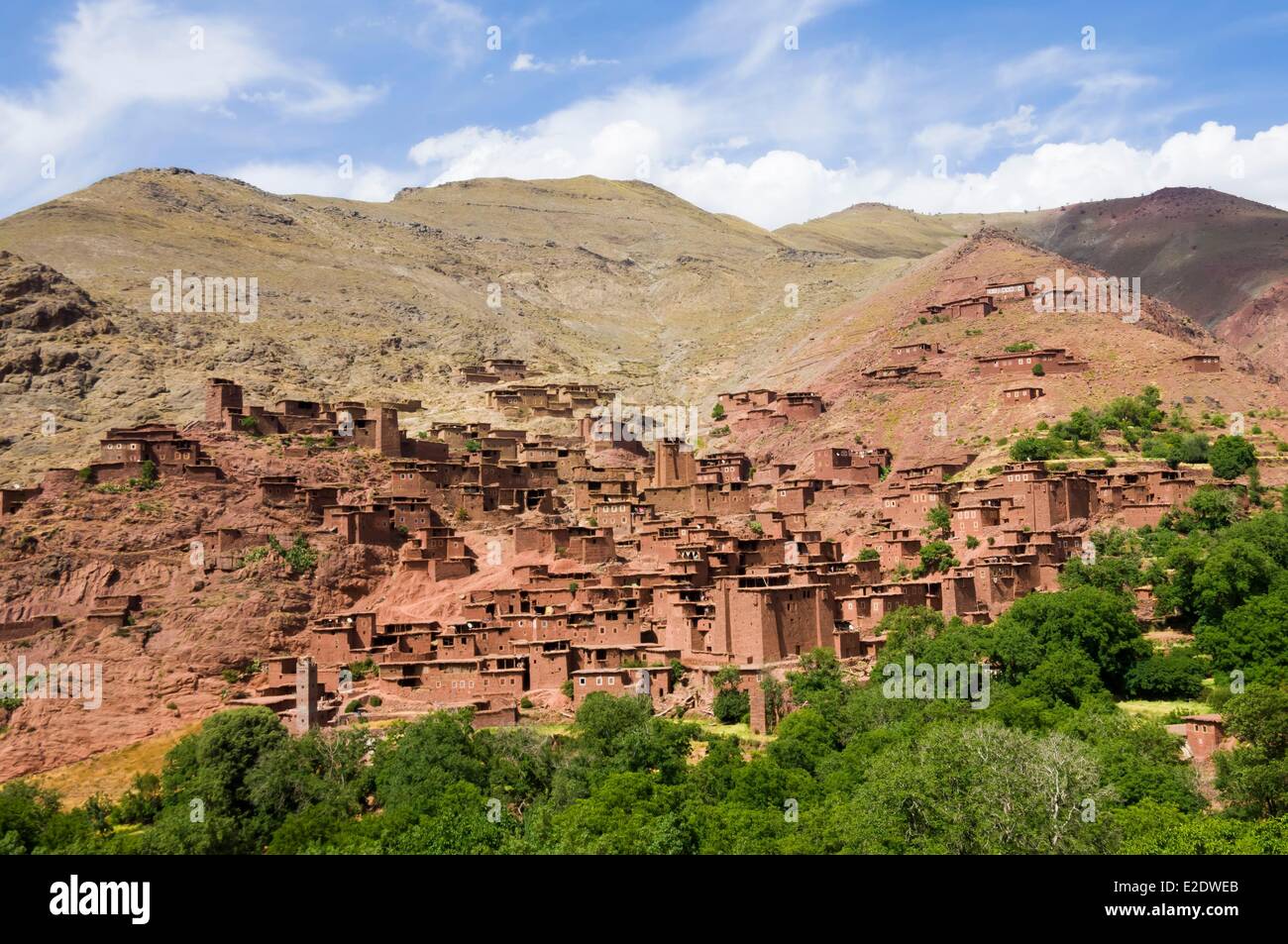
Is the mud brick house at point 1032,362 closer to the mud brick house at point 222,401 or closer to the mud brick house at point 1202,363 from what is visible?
the mud brick house at point 1202,363

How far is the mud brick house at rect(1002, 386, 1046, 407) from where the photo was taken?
6631cm

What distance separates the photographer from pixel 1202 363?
69.2 metres

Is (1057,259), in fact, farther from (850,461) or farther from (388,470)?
(388,470)

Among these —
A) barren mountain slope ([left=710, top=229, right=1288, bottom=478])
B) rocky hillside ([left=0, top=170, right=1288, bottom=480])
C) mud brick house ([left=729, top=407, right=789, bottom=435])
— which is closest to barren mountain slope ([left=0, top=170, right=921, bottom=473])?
rocky hillside ([left=0, top=170, right=1288, bottom=480])

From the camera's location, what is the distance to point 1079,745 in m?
29.9

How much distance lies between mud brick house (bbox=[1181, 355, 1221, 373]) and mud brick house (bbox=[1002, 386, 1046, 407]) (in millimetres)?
8446

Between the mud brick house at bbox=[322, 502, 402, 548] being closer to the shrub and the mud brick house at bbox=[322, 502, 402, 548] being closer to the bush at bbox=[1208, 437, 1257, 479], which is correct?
the shrub

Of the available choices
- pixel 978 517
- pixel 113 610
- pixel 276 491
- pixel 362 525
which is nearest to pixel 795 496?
pixel 978 517

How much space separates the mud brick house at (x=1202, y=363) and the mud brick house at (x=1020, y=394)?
27.7ft

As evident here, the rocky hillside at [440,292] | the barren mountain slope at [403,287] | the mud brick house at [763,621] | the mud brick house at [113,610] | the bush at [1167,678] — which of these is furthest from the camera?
the barren mountain slope at [403,287]

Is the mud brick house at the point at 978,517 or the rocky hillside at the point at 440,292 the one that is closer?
the mud brick house at the point at 978,517

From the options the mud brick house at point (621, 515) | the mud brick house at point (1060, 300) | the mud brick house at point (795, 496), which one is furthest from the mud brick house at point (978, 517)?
the mud brick house at point (1060, 300)

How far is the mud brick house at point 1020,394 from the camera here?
66.3 metres

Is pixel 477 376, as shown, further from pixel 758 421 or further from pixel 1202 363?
pixel 1202 363
